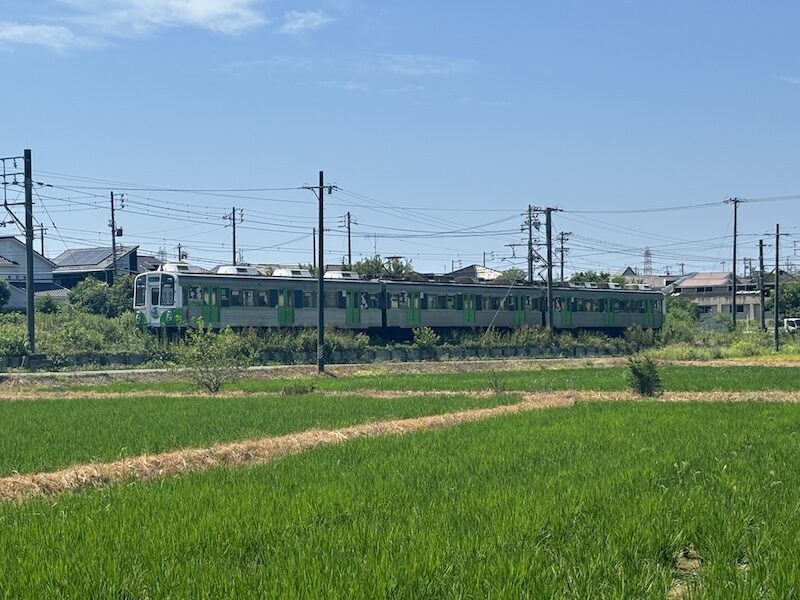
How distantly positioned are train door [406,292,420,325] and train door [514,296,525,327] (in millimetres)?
7018

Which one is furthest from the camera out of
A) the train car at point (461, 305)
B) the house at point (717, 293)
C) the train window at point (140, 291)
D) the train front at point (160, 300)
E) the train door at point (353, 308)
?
the house at point (717, 293)

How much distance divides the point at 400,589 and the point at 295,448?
8178 millimetres

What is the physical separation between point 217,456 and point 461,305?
119 feet

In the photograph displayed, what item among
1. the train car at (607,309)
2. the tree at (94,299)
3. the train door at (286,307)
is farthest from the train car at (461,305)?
the tree at (94,299)

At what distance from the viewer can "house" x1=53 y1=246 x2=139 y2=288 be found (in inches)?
2771

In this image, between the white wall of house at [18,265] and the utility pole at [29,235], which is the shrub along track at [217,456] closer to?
the utility pole at [29,235]

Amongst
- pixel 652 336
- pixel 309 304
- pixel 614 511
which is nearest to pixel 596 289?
pixel 652 336

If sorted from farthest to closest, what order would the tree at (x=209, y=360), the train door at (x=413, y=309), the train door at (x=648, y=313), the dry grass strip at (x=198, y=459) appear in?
the train door at (x=648, y=313), the train door at (x=413, y=309), the tree at (x=209, y=360), the dry grass strip at (x=198, y=459)

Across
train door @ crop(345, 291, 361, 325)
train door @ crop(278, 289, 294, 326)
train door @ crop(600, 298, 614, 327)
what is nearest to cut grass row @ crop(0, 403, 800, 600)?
train door @ crop(278, 289, 294, 326)

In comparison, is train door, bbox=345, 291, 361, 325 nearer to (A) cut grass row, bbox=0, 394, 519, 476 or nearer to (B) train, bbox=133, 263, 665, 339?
(B) train, bbox=133, 263, 665, 339

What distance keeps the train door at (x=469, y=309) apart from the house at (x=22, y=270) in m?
28.8

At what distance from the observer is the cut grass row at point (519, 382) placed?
87.0ft

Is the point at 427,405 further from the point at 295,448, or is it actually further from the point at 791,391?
the point at 791,391

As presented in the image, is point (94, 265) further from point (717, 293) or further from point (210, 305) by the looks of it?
point (717, 293)
